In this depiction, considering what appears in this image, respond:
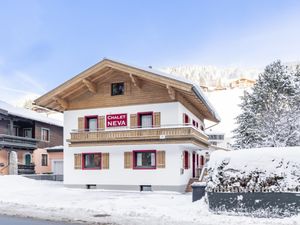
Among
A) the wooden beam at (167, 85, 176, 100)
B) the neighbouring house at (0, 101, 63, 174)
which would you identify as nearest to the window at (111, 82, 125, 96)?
the wooden beam at (167, 85, 176, 100)

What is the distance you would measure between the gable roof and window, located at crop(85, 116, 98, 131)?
2778 mm

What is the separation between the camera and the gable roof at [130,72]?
25872mm

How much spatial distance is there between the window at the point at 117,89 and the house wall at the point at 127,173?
4142 millimetres

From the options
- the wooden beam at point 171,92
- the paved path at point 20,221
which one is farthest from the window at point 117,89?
the paved path at point 20,221

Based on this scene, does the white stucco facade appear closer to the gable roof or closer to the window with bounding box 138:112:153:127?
the window with bounding box 138:112:153:127

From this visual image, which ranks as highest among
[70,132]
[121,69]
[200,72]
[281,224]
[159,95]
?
[200,72]

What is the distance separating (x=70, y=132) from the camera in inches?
1194

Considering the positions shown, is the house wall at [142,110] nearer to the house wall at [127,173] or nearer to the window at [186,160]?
the house wall at [127,173]

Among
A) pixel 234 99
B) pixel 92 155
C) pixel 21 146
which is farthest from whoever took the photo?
pixel 234 99

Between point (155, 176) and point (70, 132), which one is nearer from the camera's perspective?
point (155, 176)

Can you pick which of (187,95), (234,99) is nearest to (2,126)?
Answer: (187,95)

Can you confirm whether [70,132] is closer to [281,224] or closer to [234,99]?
[281,224]

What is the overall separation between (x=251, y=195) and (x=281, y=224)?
177 cm

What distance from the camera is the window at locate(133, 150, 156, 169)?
2755 centimetres
